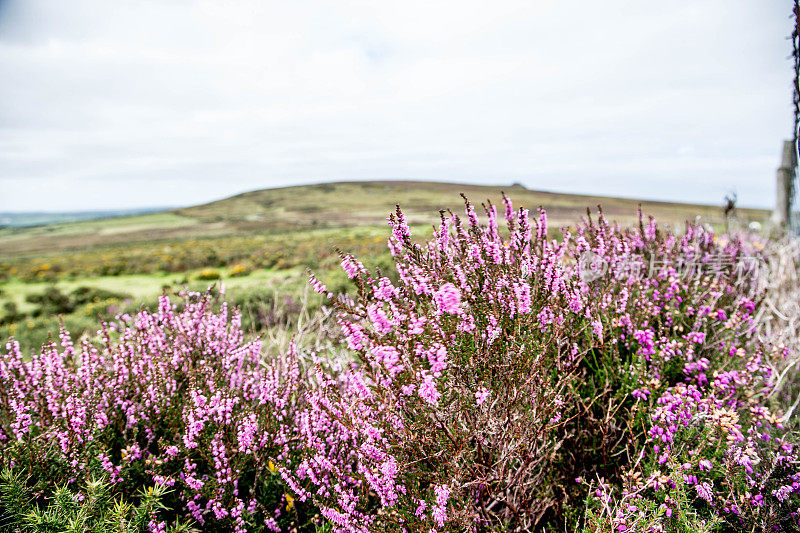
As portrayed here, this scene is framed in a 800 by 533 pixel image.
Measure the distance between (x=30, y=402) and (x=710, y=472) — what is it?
440 cm

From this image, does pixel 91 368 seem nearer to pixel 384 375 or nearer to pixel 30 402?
pixel 30 402

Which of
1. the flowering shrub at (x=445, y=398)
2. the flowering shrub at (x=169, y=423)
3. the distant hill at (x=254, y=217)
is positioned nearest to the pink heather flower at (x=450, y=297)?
the flowering shrub at (x=445, y=398)

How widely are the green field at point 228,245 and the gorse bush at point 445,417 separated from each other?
54 cm

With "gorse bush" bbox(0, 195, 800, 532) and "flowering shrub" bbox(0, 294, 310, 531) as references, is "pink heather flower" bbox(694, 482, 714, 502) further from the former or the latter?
"flowering shrub" bbox(0, 294, 310, 531)

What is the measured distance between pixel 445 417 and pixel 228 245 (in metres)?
34.7

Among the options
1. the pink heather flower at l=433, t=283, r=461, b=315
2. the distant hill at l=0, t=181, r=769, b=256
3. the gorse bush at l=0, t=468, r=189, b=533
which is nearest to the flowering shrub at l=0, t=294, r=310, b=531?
the gorse bush at l=0, t=468, r=189, b=533

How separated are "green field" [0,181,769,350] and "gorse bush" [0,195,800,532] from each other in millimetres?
537

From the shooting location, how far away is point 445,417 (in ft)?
6.44

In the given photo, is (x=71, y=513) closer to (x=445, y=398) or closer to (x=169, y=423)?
(x=169, y=423)

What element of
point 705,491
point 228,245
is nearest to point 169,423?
point 705,491

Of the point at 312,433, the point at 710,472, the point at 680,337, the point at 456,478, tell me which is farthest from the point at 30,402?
the point at 680,337

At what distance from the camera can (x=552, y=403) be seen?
7.41ft

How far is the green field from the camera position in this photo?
33.3ft

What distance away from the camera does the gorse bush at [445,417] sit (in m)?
2.02
